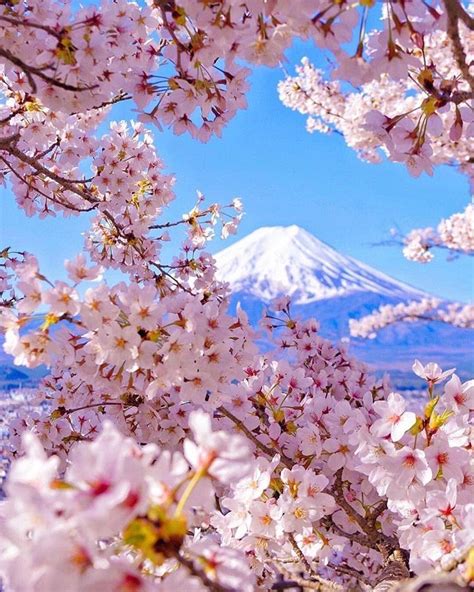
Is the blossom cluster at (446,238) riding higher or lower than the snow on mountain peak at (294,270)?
lower

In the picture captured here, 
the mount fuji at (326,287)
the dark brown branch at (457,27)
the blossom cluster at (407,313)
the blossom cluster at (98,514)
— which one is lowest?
the blossom cluster at (98,514)

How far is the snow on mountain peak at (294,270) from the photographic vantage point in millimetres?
77312

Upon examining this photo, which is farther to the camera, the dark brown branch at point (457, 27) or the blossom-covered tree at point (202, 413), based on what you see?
the dark brown branch at point (457, 27)

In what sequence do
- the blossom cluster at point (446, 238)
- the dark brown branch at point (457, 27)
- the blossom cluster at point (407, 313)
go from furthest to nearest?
the blossom cluster at point (407, 313)
the blossom cluster at point (446, 238)
the dark brown branch at point (457, 27)

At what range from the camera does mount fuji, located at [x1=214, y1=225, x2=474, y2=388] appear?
254ft

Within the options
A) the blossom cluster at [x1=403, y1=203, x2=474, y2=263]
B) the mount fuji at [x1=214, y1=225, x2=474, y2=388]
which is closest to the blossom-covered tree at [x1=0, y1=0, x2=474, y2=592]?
the blossom cluster at [x1=403, y1=203, x2=474, y2=263]

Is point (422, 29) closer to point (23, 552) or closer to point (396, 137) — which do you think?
point (396, 137)

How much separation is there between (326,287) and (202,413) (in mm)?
94079

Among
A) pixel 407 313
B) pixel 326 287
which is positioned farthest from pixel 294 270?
pixel 407 313

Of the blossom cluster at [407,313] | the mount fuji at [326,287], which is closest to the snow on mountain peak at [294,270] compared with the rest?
the mount fuji at [326,287]

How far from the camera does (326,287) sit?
308ft

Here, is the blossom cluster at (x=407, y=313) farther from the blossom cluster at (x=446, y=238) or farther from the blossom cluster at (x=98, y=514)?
the blossom cluster at (x=98, y=514)

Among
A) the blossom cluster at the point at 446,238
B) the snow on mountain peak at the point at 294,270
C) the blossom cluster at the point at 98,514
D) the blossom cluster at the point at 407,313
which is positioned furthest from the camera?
the snow on mountain peak at the point at 294,270

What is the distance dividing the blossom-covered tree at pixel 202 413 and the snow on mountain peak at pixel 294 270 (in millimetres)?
72989
